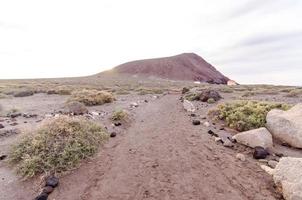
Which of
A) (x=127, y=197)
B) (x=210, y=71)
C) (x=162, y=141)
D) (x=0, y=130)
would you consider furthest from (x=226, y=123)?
(x=210, y=71)

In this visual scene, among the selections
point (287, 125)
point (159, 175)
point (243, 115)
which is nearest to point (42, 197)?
point (159, 175)

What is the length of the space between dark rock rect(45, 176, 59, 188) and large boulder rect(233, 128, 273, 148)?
4.68 metres

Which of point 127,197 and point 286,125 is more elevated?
point 286,125

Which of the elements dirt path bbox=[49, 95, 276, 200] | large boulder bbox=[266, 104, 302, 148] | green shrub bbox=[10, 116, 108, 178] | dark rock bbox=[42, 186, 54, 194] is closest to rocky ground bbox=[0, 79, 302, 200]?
dirt path bbox=[49, 95, 276, 200]

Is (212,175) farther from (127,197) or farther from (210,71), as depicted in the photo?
(210,71)

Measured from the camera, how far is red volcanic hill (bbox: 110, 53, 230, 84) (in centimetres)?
7800

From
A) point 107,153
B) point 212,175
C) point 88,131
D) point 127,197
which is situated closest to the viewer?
point 127,197

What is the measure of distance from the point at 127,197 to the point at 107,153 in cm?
246

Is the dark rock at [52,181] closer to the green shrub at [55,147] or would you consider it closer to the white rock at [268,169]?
the green shrub at [55,147]

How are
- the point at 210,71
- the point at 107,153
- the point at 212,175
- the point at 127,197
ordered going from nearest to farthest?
the point at 127,197
the point at 212,175
the point at 107,153
the point at 210,71

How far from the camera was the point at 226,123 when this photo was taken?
11180 mm

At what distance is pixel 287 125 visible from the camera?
9422 mm

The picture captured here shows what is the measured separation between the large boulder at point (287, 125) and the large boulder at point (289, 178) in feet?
8.93

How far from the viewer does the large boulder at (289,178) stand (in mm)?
5774
